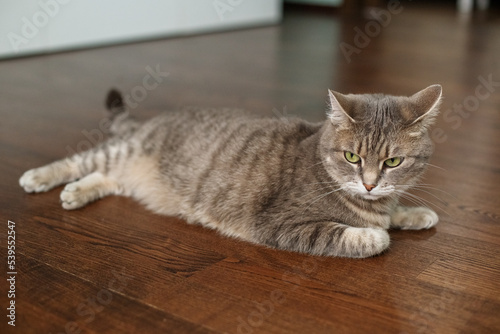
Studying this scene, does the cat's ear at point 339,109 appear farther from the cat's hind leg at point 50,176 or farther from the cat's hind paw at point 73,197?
the cat's hind leg at point 50,176

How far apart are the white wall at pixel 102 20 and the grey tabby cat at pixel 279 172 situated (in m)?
2.61

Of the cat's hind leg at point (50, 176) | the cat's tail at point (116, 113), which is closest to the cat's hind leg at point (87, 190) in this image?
the cat's hind leg at point (50, 176)

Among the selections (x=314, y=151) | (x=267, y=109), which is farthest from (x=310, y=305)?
(x=267, y=109)

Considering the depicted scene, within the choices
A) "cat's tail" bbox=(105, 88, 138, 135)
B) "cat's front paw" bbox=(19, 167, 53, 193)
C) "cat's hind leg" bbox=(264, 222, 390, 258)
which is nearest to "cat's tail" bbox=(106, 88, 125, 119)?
"cat's tail" bbox=(105, 88, 138, 135)

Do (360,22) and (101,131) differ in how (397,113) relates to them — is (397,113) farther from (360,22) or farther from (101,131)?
(360,22)

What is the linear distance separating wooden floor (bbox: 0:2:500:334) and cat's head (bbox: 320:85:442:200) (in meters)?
0.26

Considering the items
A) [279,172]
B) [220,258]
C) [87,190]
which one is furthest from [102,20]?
[220,258]

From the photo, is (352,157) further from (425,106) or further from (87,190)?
(87,190)

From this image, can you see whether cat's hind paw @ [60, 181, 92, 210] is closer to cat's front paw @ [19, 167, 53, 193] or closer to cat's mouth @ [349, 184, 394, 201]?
cat's front paw @ [19, 167, 53, 193]

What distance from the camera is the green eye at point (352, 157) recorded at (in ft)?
6.05

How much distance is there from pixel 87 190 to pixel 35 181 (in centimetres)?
22

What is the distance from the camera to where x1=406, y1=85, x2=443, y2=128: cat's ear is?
5.90 feet

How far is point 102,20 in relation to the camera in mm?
5281

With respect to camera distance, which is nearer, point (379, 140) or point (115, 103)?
point (379, 140)
